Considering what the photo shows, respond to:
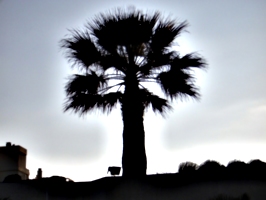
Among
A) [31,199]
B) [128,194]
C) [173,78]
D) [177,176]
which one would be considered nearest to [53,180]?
[31,199]

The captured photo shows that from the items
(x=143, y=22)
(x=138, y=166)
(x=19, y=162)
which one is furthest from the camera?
(x=19, y=162)

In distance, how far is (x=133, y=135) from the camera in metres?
21.0

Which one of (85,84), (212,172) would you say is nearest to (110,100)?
(85,84)

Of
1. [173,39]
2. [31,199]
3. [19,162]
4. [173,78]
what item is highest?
[173,39]

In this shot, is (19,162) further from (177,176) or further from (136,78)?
(177,176)

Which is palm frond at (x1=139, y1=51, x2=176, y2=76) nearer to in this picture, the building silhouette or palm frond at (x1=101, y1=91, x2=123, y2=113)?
palm frond at (x1=101, y1=91, x2=123, y2=113)

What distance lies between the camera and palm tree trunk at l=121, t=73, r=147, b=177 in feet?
67.5

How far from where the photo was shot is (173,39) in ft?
72.8

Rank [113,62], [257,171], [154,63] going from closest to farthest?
[257,171] → [113,62] → [154,63]

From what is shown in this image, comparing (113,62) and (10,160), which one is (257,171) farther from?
(10,160)

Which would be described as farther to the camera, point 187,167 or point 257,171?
point 187,167

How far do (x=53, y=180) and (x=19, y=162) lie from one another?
22.1 ft

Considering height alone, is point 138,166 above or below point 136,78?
below

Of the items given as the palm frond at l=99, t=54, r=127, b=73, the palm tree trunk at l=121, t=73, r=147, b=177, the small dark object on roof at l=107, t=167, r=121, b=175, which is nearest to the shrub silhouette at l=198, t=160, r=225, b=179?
the palm tree trunk at l=121, t=73, r=147, b=177
